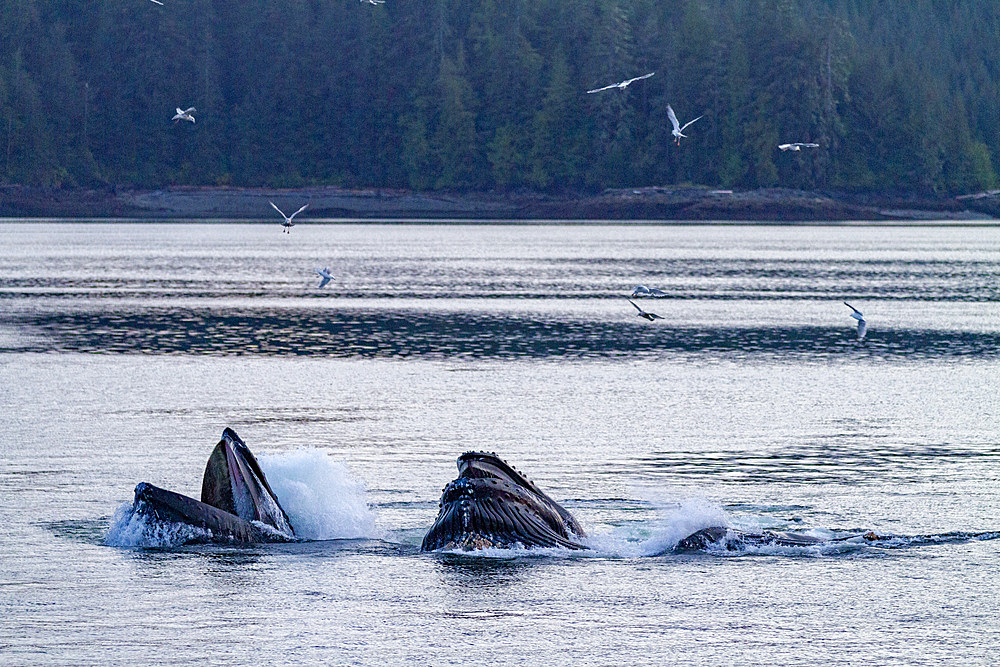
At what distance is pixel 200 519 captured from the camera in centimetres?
1867

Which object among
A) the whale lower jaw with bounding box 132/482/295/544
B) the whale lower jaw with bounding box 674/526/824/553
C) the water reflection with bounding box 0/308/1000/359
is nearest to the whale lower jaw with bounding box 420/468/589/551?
the whale lower jaw with bounding box 674/526/824/553

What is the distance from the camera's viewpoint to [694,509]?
66.0 feet

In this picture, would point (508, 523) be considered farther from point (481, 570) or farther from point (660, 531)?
point (660, 531)

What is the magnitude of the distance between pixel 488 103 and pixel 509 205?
15534 mm

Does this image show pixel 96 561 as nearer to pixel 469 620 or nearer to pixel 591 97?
pixel 469 620

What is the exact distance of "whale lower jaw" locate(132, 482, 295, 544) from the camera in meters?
18.5

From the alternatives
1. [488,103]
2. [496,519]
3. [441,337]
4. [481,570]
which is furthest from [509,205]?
[481,570]

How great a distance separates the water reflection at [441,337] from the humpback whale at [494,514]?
2405 centimetres

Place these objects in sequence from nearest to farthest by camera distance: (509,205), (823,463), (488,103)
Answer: (823,463)
(509,205)
(488,103)

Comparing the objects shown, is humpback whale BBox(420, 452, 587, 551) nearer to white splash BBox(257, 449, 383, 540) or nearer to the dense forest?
white splash BBox(257, 449, 383, 540)

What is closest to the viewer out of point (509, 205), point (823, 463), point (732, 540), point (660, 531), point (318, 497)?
point (732, 540)

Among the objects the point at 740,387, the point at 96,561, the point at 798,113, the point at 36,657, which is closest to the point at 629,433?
the point at 740,387

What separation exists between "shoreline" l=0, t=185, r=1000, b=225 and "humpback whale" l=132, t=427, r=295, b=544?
480 ft

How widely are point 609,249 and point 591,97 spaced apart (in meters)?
79.2
